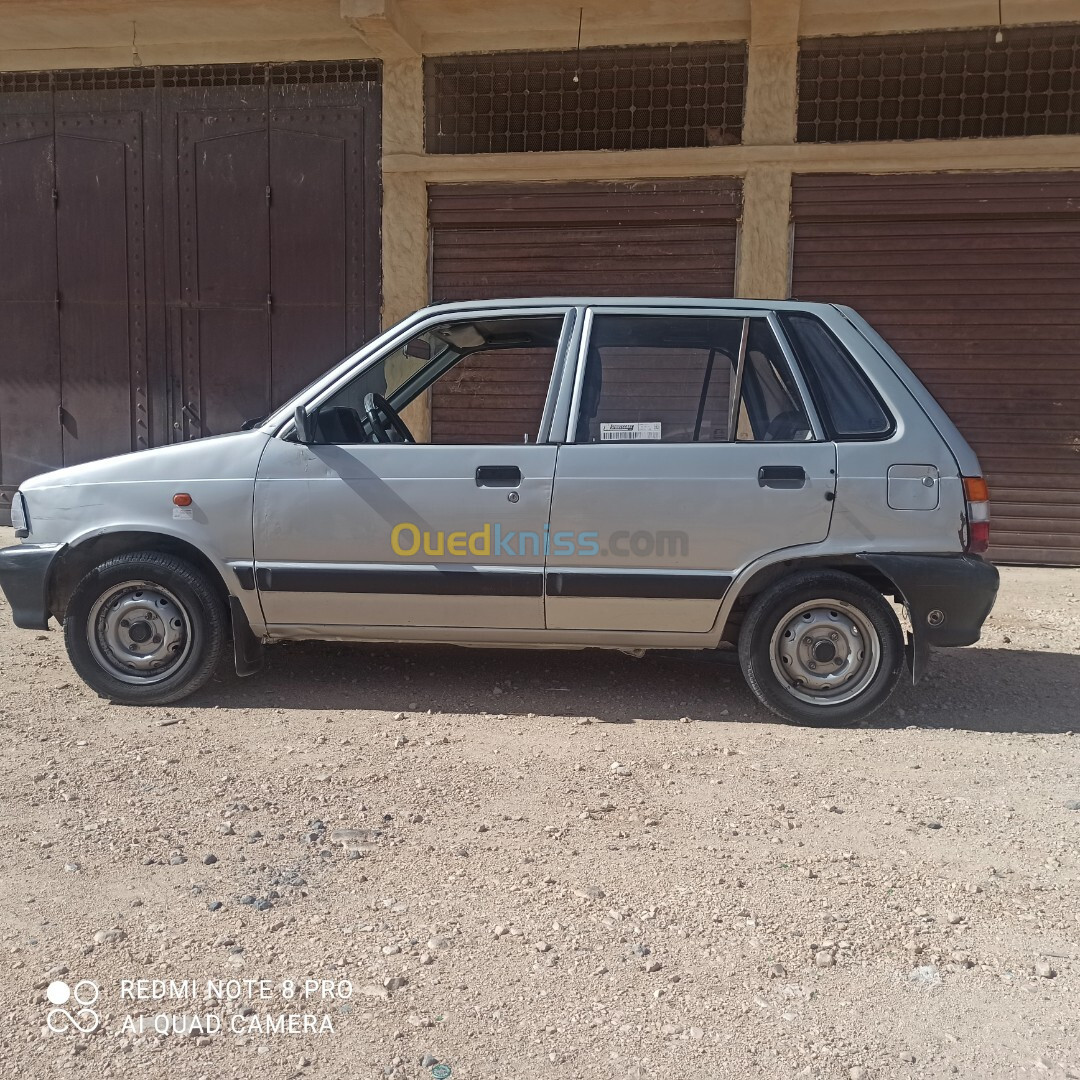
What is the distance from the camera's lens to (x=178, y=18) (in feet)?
28.6

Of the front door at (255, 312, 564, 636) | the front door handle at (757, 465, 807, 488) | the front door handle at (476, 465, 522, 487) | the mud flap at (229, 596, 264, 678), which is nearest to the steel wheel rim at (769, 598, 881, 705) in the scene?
the front door handle at (757, 465, 807, 488)

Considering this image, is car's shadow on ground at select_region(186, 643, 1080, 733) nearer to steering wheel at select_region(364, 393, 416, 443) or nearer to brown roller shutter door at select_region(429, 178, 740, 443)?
steering wheel at select_region(364, 393, 416, 443)

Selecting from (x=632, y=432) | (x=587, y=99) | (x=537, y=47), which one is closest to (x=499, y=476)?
(x=632, y=432)

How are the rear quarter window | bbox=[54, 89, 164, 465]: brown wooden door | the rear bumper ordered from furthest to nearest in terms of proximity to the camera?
bbox=[54, 89, 164, 465]: brown wooden door
the rear quarter window
the rear bumper

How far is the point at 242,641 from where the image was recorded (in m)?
4.37

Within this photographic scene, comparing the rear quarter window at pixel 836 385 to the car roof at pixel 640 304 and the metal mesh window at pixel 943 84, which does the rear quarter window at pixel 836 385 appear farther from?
the metal mesh window at pixel 943 84

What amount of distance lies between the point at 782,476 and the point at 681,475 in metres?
0.41

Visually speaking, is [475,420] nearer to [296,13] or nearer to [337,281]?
[337,281]

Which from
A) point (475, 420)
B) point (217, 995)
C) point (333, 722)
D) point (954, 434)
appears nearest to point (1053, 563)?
point (954, 434)

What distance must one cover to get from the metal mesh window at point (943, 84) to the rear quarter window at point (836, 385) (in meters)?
4.90

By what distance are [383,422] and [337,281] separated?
4.87 meters

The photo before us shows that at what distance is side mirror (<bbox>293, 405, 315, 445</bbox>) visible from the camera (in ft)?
13.8

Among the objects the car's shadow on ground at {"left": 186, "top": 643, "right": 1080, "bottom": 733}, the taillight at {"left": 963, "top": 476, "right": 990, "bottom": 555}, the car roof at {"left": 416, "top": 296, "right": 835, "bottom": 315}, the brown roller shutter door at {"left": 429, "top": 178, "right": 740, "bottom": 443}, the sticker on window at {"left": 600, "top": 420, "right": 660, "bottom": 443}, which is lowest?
the car's shadow on ground at {"left": 186, "top": 643, "right": 1080, "bottom": 733}

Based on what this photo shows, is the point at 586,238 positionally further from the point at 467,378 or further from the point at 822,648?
the point at 822,648
